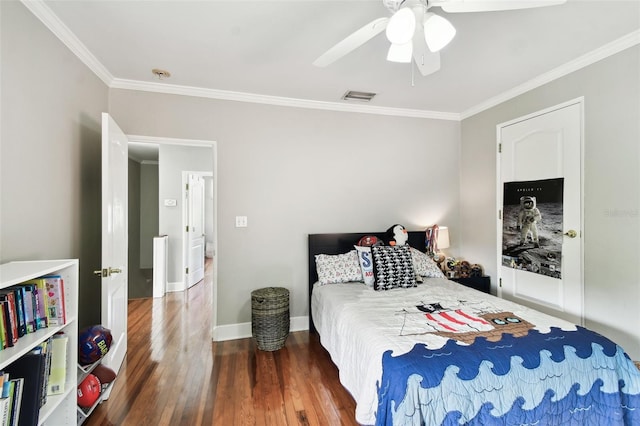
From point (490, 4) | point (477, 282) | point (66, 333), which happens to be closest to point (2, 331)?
point (66, 333)

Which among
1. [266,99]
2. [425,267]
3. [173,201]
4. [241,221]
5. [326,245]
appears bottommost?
[425,267]

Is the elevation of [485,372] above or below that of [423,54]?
below

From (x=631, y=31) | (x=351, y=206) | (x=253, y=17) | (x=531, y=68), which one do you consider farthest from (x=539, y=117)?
(x=253, y=17)

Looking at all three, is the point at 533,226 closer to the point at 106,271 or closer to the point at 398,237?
the point at 398,237

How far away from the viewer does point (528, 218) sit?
114 inches

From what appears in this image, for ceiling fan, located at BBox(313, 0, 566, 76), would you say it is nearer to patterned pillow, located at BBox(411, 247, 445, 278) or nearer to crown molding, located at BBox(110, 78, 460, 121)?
crown molding, located at BBox(110, 78, 460, 121)

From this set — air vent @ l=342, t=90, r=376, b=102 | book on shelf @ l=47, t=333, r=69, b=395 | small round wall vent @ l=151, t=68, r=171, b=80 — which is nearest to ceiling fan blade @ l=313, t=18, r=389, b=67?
air vent @ l=342, t=90, r=376, b=102

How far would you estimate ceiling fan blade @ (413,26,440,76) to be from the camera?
166cm

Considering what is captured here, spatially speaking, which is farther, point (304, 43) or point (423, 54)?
point (304, 43)

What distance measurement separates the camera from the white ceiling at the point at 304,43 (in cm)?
181

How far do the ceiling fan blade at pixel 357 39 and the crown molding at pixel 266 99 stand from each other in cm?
154

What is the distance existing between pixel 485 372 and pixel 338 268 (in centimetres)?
168

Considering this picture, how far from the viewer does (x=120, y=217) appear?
243 centimetres

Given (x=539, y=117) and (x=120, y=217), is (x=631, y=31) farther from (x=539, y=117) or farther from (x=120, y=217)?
(x=120, y=217)
